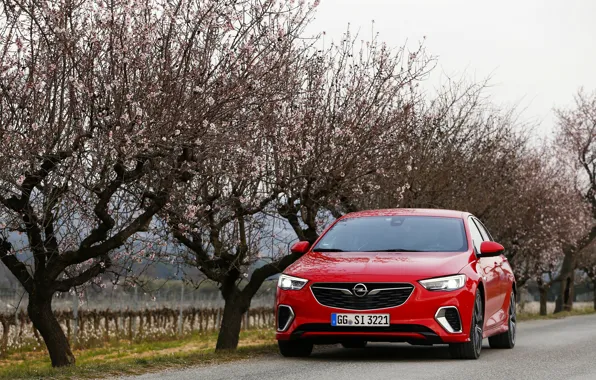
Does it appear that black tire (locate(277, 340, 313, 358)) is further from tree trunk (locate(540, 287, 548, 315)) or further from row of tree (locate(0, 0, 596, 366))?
tree trunk (locate(540, 287, 548, 315))

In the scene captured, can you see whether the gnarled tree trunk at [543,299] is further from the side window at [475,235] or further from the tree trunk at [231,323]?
the side window at [475,235]

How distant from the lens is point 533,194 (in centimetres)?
3588

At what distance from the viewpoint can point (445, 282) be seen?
11070 mm

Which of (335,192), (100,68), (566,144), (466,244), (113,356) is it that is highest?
(566,144)

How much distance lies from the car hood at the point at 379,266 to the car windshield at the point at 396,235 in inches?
13.2

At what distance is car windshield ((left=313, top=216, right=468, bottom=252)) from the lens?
12.1m

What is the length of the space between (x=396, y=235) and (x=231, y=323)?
6.55m

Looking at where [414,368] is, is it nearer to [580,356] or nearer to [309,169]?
[580,356]

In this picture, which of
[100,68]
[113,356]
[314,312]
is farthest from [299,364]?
[113,356]

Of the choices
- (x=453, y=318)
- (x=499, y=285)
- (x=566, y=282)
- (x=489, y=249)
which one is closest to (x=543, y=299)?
(x=566, y=282)

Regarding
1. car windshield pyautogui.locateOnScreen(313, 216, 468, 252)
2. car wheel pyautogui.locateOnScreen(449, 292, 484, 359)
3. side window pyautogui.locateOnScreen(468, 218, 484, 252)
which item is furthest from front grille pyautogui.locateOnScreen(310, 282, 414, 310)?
side window pyautogui.locateOnScreen(468, 218, 484, 252)

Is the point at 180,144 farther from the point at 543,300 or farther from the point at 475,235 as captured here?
the point at 543,300

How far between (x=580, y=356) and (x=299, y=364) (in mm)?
3793

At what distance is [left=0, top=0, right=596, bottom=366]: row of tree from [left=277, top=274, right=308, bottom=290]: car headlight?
1992 mm
